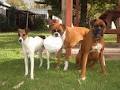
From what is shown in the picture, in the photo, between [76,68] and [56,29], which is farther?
[76,68]

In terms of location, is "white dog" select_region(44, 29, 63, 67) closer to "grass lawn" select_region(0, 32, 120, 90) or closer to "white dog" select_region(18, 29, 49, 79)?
"white dog" select_region(18, 29, 49, 79)

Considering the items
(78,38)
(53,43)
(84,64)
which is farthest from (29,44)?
(78,38)

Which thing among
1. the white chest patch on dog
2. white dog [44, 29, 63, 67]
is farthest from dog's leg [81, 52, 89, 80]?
white dog [44, 29, 63, 67]

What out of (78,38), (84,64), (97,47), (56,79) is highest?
(78,38)

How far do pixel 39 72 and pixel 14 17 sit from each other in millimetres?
34356

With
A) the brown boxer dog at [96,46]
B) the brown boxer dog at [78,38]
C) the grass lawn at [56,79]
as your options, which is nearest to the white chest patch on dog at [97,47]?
the brown boxer dog at [96,46]

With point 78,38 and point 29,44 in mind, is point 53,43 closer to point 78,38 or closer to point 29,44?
point 78,38

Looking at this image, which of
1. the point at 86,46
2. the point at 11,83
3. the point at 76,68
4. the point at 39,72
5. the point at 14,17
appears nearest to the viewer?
the point at 11,83

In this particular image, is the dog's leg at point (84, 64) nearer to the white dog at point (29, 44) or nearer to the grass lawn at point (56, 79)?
the grass lawn at point (56, 79)

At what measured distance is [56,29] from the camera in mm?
9992

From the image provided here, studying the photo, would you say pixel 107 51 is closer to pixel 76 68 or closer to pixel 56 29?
pixel 76 68

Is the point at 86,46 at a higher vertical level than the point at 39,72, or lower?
higher

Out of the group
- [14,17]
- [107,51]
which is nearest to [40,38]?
[107,51]

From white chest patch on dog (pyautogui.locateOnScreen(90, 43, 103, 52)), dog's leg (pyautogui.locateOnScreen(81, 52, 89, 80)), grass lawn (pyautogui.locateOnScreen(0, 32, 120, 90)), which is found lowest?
grass lawn (pyautogui.locateOnScreen(0, 32, 120, 90))
